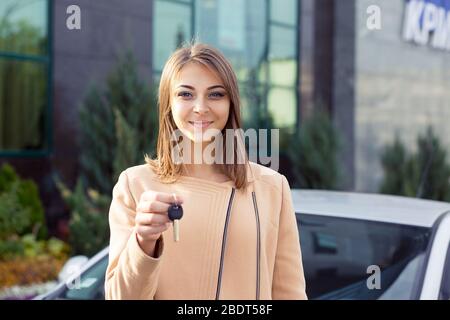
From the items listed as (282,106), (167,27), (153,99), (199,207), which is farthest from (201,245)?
(282,106)

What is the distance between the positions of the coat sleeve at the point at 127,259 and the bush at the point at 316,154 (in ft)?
30.0

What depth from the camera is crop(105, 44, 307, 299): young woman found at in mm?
1354

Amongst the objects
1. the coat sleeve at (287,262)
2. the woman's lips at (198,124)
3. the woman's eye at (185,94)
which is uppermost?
the woman's eye at (185,94)

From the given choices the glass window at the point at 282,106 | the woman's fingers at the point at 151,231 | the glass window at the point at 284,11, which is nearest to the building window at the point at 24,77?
the glass window at the point at 282,106

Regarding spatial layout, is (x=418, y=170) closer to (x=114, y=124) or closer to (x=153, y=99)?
(x=153, y=99)

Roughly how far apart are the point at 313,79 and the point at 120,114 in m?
5.56

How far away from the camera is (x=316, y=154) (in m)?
10.4

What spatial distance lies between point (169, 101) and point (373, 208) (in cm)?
207

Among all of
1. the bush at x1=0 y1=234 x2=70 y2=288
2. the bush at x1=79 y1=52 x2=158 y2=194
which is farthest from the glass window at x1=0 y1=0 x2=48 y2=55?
the bush at x1=0 y1=234 x2=70 y2=288

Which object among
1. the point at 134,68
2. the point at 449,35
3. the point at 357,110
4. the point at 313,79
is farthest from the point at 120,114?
the point at 449,35

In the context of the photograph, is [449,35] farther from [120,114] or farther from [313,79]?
[120,114]

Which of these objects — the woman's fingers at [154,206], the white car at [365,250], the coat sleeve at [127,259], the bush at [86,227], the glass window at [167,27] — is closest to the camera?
the woman's fingers at [154,206]

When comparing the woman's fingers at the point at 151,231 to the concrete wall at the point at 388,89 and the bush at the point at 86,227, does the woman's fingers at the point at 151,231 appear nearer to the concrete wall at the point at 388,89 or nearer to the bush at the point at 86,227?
the bush at the point at 86,227

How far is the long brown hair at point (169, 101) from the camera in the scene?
1.41 meters
